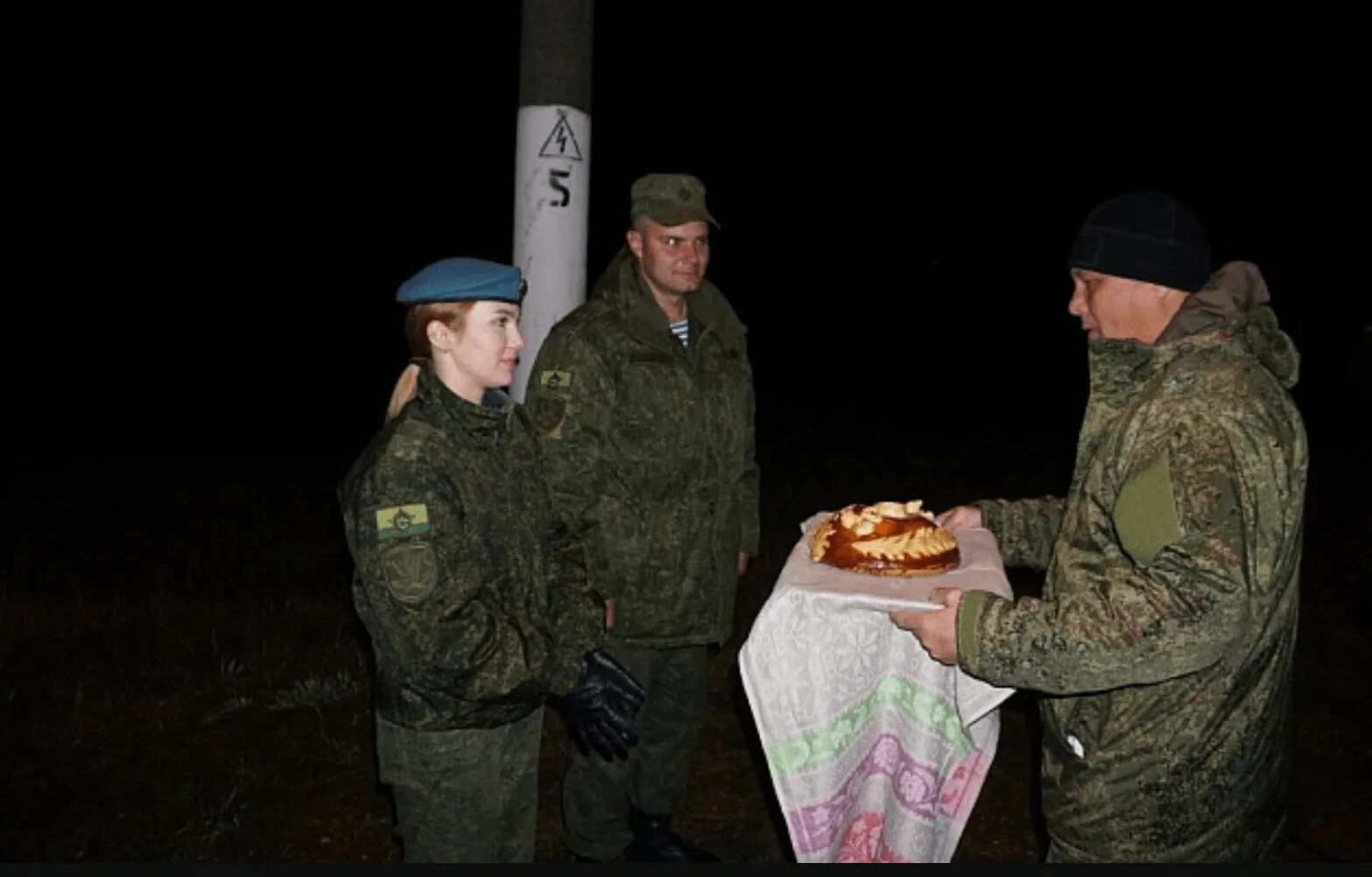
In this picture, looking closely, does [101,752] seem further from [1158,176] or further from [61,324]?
[1158,176]

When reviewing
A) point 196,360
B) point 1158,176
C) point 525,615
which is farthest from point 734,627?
point 1158,176

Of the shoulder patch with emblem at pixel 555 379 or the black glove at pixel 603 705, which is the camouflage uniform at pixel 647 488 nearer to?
the shoulder patch with emblem at pixel 555 379

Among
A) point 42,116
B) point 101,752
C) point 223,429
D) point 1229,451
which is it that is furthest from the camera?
point 42,116

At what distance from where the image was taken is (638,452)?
3861 mm

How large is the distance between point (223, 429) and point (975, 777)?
11696mm

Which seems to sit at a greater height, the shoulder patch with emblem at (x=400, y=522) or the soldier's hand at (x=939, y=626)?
the shoulder patch with emblem at (x=400, y=522)

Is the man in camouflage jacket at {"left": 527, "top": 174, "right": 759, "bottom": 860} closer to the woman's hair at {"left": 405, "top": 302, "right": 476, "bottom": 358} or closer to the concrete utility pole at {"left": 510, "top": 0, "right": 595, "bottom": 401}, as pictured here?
the concrete utility pole at {"left": 510, "top": 0, "right": 595, "bottom": 401}

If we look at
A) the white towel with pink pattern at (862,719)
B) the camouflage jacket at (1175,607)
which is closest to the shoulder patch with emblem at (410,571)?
the white towel with pink pattern at (862,719)

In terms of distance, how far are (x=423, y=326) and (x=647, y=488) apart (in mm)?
1296

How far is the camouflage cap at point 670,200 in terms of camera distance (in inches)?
151

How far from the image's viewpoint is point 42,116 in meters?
33.5

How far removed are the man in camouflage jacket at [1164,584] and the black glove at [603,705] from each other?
0.87m

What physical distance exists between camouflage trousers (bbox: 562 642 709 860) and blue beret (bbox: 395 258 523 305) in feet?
5.24

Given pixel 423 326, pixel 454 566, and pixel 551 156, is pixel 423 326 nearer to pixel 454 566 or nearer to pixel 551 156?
pixel 454 566
